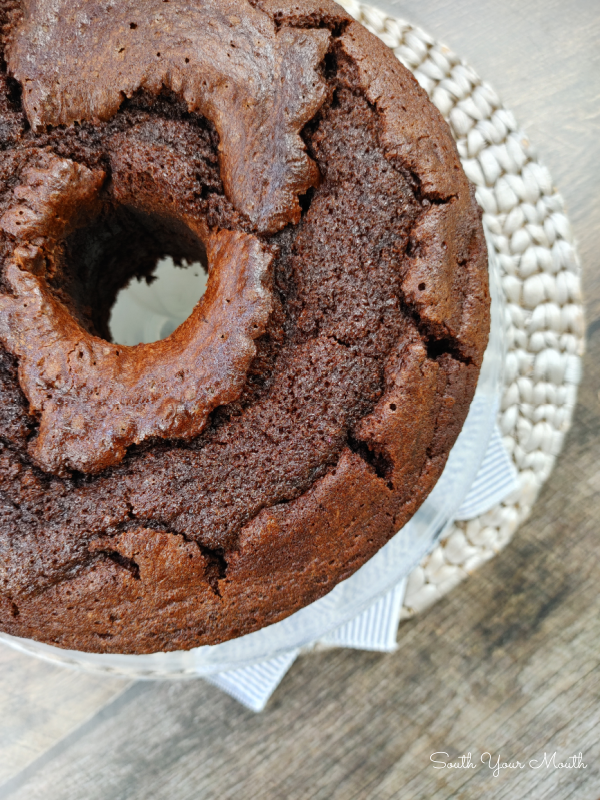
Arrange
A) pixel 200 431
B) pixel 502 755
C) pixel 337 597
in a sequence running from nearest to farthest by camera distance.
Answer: pixel 200 431
pixel 337 597
pixel 502 755

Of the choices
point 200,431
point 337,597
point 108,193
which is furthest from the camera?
point 337,597

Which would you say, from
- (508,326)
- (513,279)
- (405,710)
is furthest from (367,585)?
(513,279)

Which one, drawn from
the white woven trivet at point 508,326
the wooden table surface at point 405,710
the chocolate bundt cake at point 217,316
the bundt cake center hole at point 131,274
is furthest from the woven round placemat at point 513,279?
the bundt cake center hole at point 131,274

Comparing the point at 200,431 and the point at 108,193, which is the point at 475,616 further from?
the point at 108,193

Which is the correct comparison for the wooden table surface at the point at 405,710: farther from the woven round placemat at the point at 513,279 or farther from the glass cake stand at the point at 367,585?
the glass cake stand at the point at 367,585

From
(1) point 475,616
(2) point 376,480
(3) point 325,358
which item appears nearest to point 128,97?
(3) point 325,358

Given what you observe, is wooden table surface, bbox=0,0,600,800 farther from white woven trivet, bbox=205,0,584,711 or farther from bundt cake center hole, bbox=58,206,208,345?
bundt cake center hole, bbox=58,206,208,345

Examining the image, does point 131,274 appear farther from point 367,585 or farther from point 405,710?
point 405,710
